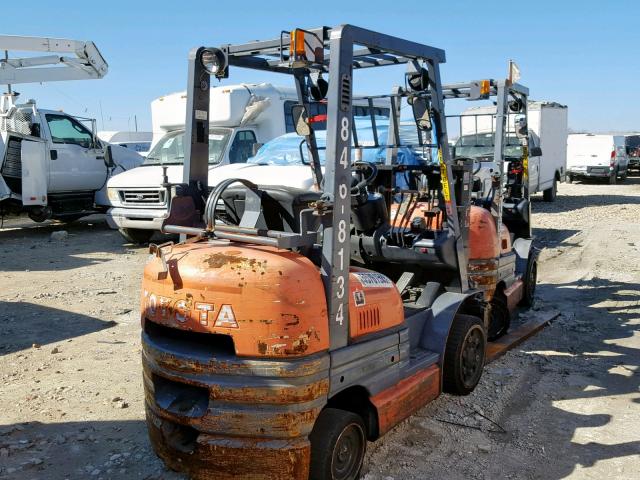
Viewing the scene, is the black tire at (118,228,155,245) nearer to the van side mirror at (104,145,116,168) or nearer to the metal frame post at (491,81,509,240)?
the van side mirror at (104,145,116,168)

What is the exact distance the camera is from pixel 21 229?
14.8m

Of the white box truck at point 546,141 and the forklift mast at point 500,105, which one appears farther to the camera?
the white box truck at point 546,141

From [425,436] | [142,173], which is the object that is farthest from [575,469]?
[142,173]

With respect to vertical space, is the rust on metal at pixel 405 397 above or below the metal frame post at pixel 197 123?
below

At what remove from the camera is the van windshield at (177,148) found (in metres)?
11.6

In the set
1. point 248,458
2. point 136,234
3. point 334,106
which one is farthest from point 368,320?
point 136,234

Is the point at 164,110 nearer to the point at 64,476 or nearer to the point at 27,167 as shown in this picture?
the point at 27,167

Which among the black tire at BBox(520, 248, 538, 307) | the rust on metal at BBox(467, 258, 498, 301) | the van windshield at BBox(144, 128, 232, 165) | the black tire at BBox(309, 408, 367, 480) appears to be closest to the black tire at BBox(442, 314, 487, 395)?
the rust on metal at BBox(467, 258, 498, 301)

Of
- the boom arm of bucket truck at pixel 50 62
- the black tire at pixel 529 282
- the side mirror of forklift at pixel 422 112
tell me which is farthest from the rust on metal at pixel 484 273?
the boom arm of bucket truck at pixel 50 62

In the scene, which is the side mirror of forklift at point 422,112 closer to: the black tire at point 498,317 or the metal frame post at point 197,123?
the metal frame post at point 197,123

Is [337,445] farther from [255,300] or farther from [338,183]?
[338,183]

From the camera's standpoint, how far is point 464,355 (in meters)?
4.85

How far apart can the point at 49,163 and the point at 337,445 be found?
39.2 feet

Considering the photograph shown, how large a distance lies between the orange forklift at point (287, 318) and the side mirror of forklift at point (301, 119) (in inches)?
0.5
